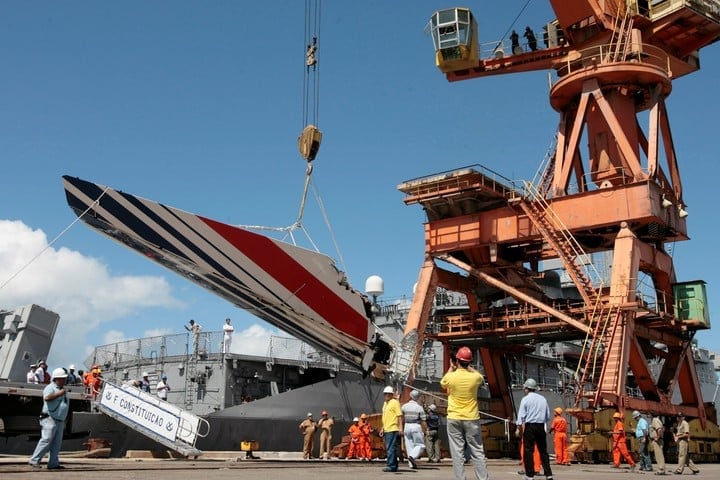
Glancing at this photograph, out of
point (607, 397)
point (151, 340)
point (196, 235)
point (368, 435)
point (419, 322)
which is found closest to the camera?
point (196, 235)

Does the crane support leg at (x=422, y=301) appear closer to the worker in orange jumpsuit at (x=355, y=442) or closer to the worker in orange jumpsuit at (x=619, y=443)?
the worker in orange jumpsuit at (x=355, y=442)

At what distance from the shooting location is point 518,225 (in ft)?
85.8

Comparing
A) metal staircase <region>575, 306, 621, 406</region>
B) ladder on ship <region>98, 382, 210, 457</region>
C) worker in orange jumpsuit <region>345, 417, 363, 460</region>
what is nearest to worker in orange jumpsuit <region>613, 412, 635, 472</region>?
metal staircase <region>575, 306, 621, 406</region>

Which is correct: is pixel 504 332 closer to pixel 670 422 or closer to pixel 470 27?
pixel 670 422

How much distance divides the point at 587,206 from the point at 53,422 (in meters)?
19.0

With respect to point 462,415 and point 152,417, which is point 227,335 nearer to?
point 152,417

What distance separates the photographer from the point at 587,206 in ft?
82.0

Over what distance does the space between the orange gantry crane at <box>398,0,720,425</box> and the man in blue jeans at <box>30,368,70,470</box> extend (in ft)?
55.2

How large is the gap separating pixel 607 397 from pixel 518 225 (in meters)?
6.93

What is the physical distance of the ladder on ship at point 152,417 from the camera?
57.0 ft

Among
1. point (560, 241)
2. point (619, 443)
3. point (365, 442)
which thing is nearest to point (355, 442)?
point (365, 442)

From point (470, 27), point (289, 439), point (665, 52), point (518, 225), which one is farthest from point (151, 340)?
point (665, 52)

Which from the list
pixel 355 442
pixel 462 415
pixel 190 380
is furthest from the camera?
pixel 190 380

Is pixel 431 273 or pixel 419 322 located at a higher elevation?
pixel 431 273
